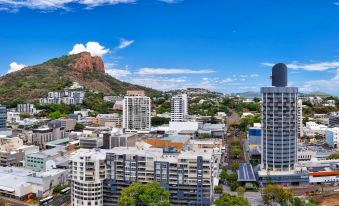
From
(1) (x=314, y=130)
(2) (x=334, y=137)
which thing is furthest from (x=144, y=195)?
(1) (x=314, y=130)

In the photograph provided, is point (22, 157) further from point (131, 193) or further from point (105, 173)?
point (131, 193)

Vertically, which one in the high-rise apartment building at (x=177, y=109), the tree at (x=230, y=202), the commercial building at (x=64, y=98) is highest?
the commercial building at (x=64, y=98)

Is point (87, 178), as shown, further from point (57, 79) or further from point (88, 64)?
point (88, 64)

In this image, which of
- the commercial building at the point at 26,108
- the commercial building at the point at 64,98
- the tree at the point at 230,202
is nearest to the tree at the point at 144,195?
the tree at the point at 230,202

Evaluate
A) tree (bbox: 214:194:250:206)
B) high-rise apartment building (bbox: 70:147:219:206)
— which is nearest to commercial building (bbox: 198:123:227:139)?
high-rise apartment building (bbox: 70:147:219:206)

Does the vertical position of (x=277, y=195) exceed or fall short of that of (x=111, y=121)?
it falls short

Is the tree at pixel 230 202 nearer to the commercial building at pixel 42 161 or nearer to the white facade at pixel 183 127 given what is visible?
the commercial building at pixel 42 161

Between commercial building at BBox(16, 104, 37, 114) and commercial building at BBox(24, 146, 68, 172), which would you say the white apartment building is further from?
commercial building at BBox(16, 104, 37, 114)
